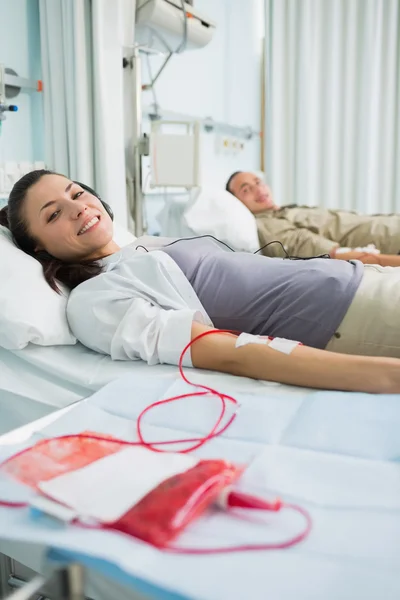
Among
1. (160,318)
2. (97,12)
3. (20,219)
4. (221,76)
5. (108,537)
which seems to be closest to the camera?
(108,537)

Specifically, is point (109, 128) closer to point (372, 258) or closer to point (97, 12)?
point (97, 12)

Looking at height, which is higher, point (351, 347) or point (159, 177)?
point (159, 177)

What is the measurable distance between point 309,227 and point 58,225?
6.15 ft

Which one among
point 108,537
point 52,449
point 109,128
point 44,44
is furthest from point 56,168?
point 108,537

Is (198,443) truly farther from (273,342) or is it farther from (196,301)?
(196,301)

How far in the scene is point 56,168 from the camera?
256cm

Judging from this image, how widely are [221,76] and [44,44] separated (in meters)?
1.92

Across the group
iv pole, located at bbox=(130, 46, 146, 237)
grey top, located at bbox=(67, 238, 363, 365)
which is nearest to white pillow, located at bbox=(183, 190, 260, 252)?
iv pole, located at bbox=(130, 46, 146, 237)

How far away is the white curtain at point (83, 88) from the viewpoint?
8.09 feet

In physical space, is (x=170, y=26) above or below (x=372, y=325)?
above

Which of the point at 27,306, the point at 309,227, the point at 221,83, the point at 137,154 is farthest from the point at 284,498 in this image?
the point at 221,83

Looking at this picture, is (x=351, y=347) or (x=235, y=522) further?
(x=351, y=347)

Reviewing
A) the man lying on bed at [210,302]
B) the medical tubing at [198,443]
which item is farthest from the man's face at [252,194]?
the medical tubing at [198,443]

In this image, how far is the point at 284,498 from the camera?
2.25 ft
